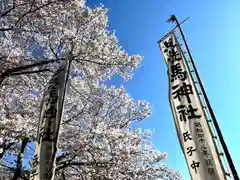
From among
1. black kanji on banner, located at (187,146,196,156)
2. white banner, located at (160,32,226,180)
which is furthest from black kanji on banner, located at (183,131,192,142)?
black kanji on banner, located at (187,146,196,156)

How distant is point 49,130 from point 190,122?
272 centimetres

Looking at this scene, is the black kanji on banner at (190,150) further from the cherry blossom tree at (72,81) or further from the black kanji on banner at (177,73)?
the cherry blossom tree at (72,81)

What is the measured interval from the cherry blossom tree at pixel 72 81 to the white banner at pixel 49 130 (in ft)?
7.46

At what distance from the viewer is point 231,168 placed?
3.75 meters

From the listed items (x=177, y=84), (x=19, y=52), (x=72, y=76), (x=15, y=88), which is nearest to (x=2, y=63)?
(x=19, y=52)

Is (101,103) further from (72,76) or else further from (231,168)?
(231,168)

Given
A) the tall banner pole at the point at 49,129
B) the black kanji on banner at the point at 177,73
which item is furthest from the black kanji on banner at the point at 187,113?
the tall banner pole at the point at 49,129

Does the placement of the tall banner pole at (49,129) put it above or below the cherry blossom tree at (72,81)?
below

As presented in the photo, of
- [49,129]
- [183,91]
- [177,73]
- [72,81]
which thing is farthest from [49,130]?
[72,81]

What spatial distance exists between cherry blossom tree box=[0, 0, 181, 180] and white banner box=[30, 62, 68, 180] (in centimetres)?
227

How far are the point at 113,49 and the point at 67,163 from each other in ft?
16.5

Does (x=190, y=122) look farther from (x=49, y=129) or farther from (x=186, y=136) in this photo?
(x=49, y=129)

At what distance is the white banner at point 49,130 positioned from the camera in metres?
4.30

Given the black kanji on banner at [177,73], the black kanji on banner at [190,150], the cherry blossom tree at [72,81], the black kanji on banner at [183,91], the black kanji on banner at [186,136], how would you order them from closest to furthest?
the black kanji on banner at [190,150] → the black kanji on banner at [186,136] → the black kanji on banner at [183,91] → the black kanji on banner at [177,73] → the cherry blossom tree at [72,81]
